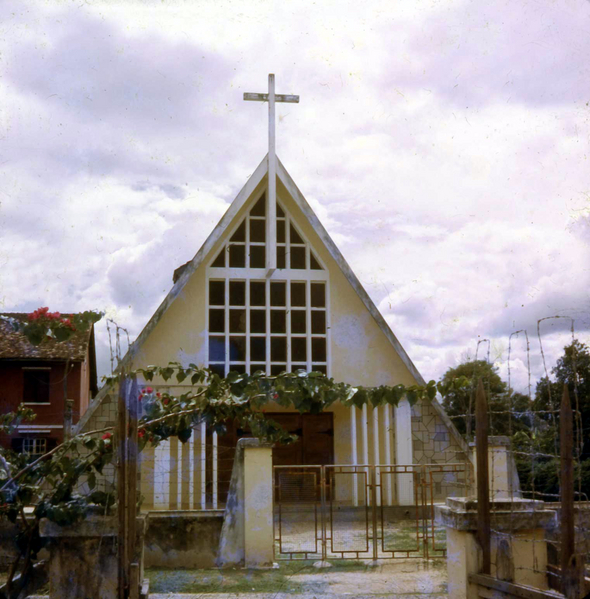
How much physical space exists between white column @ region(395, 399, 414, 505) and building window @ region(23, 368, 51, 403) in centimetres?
1726

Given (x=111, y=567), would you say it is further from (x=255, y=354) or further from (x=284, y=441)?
(x=255, y=354)

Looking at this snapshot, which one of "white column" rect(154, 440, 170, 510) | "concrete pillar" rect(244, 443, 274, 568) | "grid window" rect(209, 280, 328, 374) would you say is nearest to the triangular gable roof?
"grid window" rect(209, 280, 328, 374)

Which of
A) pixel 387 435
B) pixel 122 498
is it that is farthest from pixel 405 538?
pixel 122 498

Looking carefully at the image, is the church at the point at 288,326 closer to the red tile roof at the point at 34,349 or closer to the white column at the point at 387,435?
the white column at the point at 387,435

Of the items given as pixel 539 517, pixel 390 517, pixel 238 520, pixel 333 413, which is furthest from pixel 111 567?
pixel 333 413

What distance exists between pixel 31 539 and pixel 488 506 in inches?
137

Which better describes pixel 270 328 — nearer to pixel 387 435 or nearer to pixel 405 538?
pixel 387 435

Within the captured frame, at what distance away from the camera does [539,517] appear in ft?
19.8

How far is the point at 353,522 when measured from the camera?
13.1 meters

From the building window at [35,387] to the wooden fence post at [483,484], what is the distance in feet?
84.1

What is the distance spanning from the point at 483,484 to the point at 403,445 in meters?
10.5

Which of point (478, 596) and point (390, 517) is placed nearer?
point (478, 596)

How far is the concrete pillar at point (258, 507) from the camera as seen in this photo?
935 cm

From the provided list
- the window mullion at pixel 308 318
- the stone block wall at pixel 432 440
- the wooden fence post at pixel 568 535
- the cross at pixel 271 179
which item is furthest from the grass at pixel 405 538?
the cross at pixel 271 179
